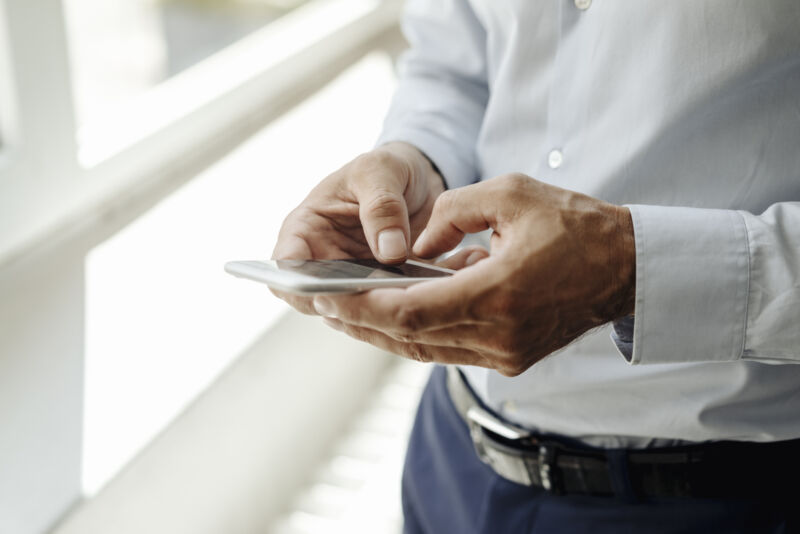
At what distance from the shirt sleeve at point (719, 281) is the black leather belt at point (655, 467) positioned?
0.48 feet

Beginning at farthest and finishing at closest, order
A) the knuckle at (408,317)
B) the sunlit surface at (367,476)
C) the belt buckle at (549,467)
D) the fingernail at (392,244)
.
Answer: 1. the sunlit surface at (367,476)
2. the belt buckle at (549,467)
3. the fingernail at (392,244)
4. the knuckle at (408,317)

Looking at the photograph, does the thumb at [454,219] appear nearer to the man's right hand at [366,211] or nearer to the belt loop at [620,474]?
the man's right hand at [366,211]

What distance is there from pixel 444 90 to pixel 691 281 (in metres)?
0.40

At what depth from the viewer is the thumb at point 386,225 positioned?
662mm

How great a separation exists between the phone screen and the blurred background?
0.55m

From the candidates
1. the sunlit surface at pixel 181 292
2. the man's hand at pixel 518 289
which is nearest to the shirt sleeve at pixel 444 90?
the man's hand at pixel 518 289

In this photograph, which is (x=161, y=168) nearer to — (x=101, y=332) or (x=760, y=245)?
(x=101, y=332)

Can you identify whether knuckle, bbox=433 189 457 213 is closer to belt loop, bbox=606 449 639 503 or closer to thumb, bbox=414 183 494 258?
thumb, bbox=414 183 494 258

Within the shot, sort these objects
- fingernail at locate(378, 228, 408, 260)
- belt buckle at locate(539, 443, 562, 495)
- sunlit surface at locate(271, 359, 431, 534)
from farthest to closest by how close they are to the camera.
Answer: sunlit surface at locate(271, 359, 431, 534) → belt buckle at locate(539, 443, 562, 495) → fingernail at locate(378, 228, 408, 260)

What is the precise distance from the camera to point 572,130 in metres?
0.72

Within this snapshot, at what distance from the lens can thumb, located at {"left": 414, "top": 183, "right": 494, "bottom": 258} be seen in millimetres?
606

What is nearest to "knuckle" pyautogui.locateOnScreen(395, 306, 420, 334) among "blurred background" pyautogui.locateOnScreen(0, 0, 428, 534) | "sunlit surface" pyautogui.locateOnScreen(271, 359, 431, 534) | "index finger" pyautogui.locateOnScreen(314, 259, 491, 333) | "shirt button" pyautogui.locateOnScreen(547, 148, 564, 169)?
"index finger" pyautogui.locateOnScreen(314, 259, 491, 333)

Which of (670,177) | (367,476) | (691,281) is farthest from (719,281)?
(367,476)

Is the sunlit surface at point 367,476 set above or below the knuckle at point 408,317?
below
